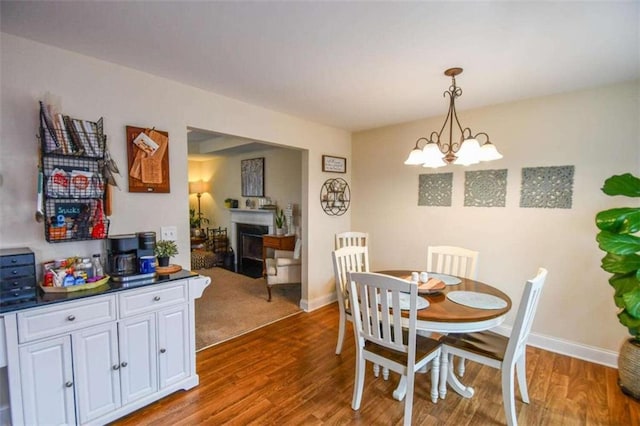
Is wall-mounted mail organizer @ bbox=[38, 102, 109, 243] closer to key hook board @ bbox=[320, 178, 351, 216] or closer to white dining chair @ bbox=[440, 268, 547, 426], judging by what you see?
key hook board @ bbox=[320, 178, 351, 216]

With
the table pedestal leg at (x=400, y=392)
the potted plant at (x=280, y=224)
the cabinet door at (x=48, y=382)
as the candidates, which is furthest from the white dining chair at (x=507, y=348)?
the potted plant at (x=280, y=224)

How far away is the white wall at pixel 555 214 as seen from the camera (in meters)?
2.58

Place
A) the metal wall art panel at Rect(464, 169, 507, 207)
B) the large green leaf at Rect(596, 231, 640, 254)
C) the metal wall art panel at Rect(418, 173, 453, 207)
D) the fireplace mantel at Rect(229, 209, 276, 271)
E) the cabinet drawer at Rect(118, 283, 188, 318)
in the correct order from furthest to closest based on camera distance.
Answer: the fireplace mantel at Rect(229, 209, 276, 271)
the metal wall art panel at Rect(418, 173, 453, 207)
the metal wall art panel at Rect(464, 169, 507, 207)
the large green leaf at Rect(596, 231, 640, 254)
the cabinet drawer at Rect(118, 283, 188, 318)

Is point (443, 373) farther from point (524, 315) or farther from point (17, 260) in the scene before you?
point (17, 260)

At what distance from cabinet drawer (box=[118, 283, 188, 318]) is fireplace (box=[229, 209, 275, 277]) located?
3.33 meters

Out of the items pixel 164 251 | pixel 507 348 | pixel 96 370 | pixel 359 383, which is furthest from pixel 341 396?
pixel 164 251

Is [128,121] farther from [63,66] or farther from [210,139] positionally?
[210,139]

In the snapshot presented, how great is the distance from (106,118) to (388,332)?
8.26ft

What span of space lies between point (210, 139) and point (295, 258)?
308 cm

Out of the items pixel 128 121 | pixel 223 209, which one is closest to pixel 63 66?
pixel 128 121

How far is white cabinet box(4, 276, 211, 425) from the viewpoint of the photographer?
1.60 m

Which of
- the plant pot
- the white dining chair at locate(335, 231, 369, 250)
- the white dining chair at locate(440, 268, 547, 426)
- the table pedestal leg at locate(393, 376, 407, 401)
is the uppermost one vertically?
the white dining chair at locate(335, 231, 369, 250)

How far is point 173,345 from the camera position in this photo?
2162 mm

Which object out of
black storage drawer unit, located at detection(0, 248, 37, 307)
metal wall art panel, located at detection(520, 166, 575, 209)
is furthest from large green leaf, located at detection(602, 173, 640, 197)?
black storage drawer unit, located at detection(0, 248, 37, 307)
